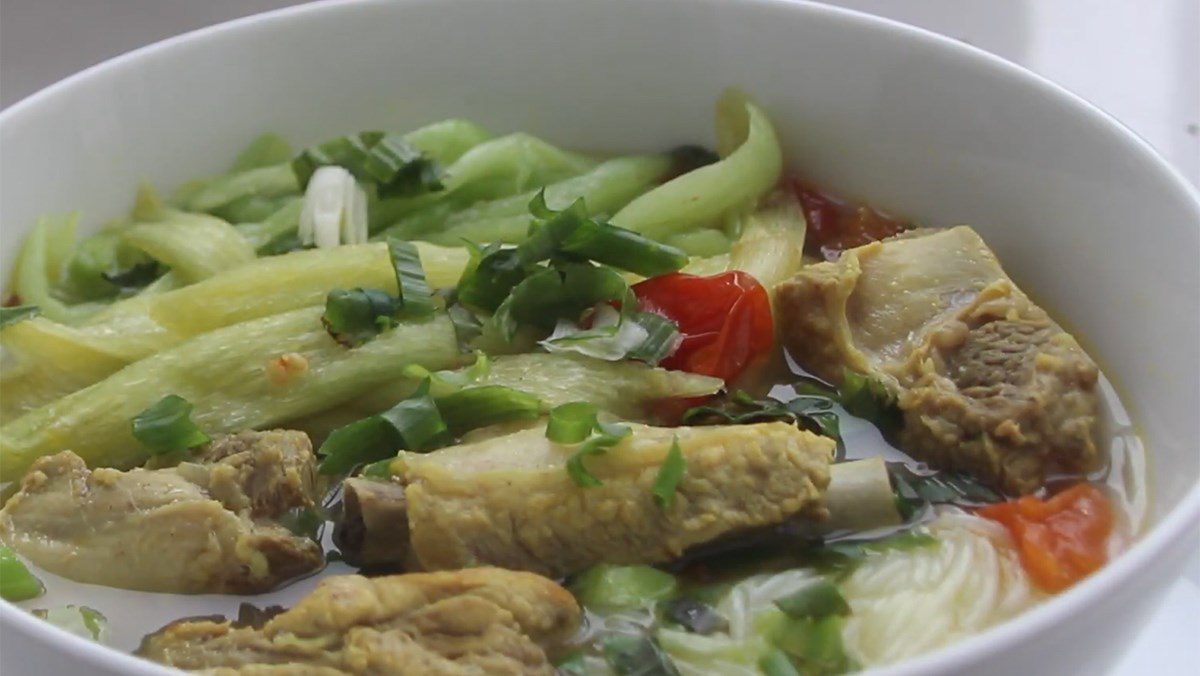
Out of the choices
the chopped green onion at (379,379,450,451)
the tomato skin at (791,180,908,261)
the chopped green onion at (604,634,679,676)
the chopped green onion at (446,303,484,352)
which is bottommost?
the chopped green onion at (604,634,679,676)

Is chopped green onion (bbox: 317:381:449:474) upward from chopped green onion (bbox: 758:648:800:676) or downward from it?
upward

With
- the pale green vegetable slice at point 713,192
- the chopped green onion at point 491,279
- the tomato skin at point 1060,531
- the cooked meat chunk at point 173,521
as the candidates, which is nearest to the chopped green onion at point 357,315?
the chopped green onion at point 491,279

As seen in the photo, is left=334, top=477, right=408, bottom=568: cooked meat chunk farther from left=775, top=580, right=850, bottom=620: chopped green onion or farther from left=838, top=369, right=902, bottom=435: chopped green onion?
left=838, top=369, right=902, bottom=435: chopped green onion

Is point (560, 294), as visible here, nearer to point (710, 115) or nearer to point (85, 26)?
point (710, 115)

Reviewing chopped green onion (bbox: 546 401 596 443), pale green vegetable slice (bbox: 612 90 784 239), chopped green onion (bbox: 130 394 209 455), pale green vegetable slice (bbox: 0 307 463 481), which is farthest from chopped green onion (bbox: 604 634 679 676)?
pale green vegetable slice (bbox: 612 90 784 239)

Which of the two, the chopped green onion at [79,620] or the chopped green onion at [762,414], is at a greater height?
the chopped green onion at [762,414]

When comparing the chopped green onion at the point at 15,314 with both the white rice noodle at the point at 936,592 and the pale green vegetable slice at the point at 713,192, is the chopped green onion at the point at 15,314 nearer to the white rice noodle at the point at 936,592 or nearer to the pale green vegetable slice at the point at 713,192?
the pale green vegetable slice at the point at 713,192
